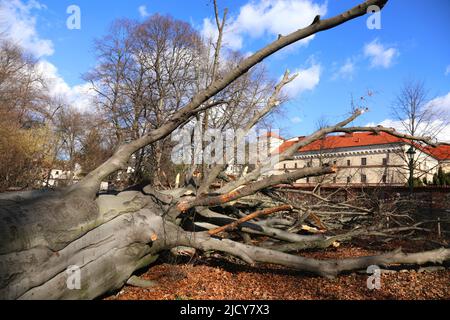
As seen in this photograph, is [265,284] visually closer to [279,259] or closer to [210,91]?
[279,259]

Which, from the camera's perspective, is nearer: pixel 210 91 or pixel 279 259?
pixel 210 91

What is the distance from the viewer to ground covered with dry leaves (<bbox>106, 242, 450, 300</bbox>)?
4457mm

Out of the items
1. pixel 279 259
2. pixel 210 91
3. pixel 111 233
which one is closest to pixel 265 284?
pixel 279 259

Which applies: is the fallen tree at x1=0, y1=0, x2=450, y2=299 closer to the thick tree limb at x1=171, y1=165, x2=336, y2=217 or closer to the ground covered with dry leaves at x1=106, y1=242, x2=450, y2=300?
the thick tree limb at x1=171, y1=165, x2=336, y2=217

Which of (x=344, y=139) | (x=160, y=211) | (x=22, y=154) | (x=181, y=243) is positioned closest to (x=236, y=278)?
(x=181, y=243)

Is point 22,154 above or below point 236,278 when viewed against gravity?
above

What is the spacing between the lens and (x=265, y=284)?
16.4ft

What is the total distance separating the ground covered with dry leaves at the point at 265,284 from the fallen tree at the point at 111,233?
0.30 metres

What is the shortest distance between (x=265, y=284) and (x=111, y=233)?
250 centimetres

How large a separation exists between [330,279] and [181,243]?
239 centimetres

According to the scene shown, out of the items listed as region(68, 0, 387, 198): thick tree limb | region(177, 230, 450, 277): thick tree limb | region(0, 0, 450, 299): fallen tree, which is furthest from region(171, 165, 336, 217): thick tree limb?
region(68, 0, 387, 198): thick tree limb

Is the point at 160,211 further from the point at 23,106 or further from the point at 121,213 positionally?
the point at 23,106

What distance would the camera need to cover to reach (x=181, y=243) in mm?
4820

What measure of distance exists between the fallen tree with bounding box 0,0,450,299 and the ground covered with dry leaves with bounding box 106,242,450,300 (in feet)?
0.99
